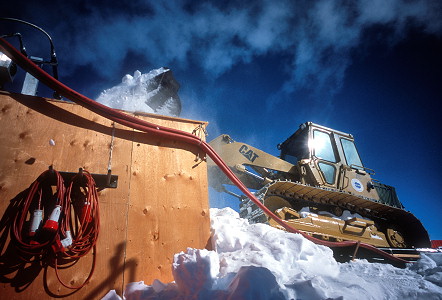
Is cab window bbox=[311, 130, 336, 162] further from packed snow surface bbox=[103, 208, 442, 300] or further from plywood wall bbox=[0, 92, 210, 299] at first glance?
plywood wall bbox=[0, 92, 210, 299]

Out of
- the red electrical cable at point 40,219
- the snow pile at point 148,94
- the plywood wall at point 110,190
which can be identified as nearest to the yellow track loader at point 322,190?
the snow pile at point 148,94

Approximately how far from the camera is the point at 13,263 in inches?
80.4

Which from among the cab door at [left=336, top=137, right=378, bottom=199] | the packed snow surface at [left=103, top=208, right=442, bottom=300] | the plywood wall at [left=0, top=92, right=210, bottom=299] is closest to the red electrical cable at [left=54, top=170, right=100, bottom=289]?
the plywood wall at [left=0, top=92, right=210, bottom=299]

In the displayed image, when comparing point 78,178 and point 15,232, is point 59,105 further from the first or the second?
point 15,232

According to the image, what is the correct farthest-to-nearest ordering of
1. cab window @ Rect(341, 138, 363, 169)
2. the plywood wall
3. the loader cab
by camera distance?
cab window @ Rect(341, 138, 363, 169) < the loader cab < the plywood wall

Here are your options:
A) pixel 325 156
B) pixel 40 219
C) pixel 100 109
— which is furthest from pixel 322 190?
pixel 40 219

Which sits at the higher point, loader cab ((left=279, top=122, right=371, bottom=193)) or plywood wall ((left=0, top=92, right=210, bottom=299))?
loader cab ((left=279, top=122, right=371, bottom=193))

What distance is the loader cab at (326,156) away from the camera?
23.0 ft

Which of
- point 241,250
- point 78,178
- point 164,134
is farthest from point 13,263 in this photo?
point 241,250

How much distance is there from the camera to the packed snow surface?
179cm

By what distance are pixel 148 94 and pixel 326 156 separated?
614 cm

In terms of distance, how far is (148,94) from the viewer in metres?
5.38

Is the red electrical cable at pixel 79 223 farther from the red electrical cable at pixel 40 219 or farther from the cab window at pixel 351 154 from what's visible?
the cab window at pixel 351 154

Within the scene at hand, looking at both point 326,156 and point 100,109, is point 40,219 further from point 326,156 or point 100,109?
point 326,156
